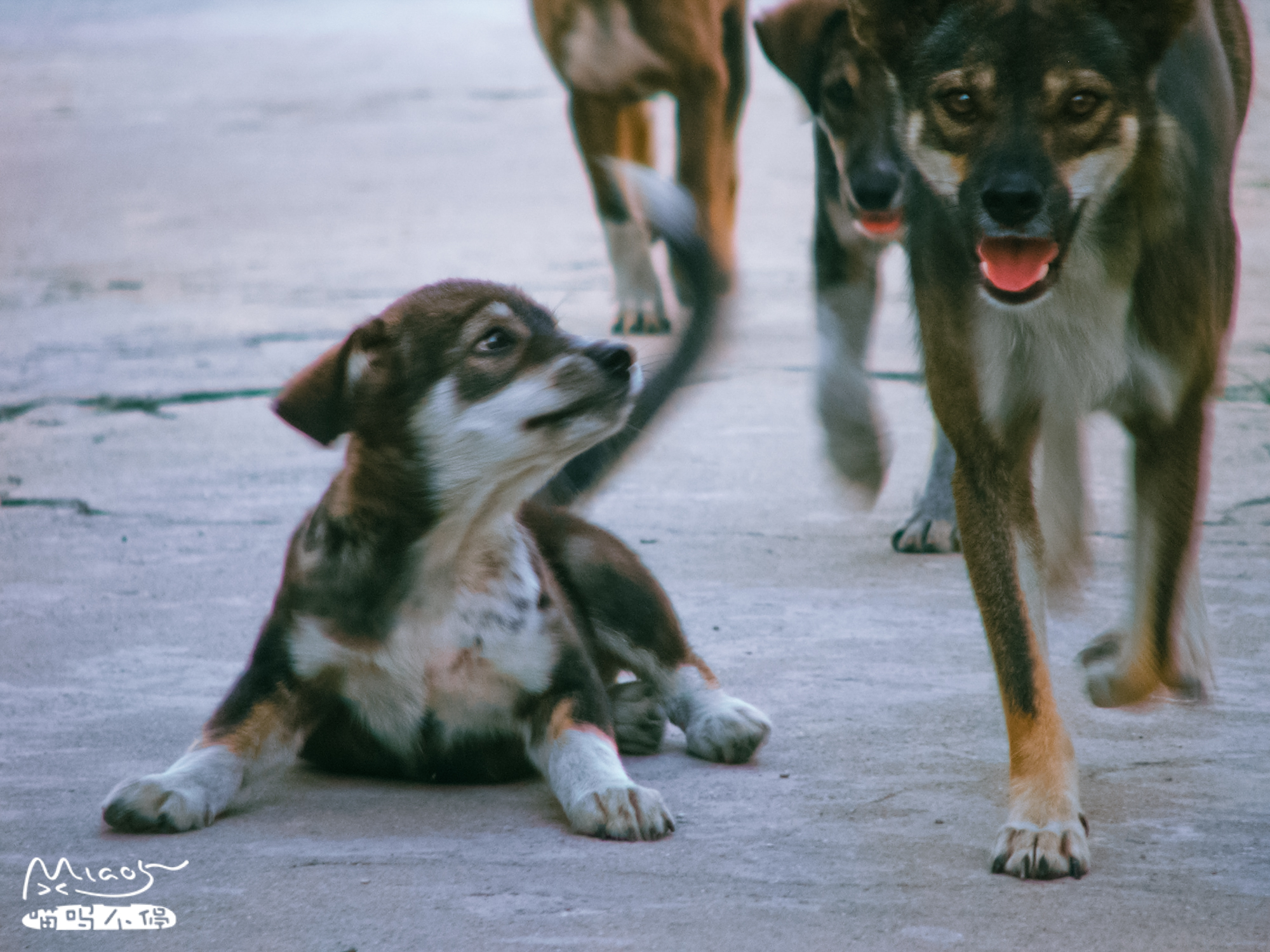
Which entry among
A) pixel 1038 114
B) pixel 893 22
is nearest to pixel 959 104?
pixel 1038 114

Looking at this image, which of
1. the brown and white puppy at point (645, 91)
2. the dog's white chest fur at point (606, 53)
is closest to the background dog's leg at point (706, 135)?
the brown and white puppy at point (645, 91)

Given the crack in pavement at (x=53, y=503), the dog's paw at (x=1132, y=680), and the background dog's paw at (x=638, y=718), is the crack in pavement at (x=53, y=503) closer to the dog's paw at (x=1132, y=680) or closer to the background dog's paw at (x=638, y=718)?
the background dog's paw at (x=638, y=718)

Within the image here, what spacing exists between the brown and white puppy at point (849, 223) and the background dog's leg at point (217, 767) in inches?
95.0

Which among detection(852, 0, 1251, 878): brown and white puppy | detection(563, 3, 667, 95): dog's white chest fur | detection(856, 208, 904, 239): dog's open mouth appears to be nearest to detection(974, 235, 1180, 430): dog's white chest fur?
detection(852, 0, 1251, 878): brown and white puppy

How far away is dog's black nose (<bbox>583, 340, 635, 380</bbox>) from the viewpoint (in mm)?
3215

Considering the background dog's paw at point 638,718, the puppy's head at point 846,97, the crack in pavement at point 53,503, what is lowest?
the crack in pavement at point 53,503

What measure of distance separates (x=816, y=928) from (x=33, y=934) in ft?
4.05

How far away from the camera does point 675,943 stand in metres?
2.47

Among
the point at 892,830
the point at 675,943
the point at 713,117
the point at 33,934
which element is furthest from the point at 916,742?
the point at 713,117

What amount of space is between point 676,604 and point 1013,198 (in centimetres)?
199

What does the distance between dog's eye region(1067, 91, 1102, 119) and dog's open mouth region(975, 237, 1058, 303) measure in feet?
0.75

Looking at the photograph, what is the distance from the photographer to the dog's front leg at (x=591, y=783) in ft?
9.57

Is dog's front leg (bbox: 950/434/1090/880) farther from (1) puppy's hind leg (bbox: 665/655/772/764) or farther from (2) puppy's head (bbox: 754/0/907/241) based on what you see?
(2) puppy's head (bbox: 754/0/907/241)

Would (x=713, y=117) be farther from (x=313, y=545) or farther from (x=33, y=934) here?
(x=33, y=934)
